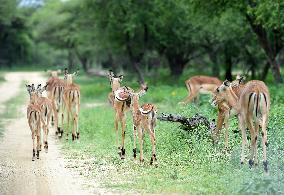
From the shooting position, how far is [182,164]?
1155 cm

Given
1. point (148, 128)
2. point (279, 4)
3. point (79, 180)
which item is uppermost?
point (279, 4)

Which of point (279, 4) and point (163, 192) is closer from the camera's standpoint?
point (163, 192)

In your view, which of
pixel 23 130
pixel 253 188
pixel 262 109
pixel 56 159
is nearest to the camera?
pixel 253 188

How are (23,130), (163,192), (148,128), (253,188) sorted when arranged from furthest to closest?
(23,130)
(148,128)
(163,192)
(253,188)

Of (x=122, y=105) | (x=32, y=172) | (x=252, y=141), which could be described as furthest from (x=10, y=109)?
(x=252, y=141)

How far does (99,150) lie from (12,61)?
7385 centimetres

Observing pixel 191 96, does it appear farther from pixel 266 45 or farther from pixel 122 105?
pixel 122 105

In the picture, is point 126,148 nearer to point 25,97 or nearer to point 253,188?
point 253,188

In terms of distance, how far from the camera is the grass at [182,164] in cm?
955

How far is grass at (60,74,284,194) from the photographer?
31.3 ft

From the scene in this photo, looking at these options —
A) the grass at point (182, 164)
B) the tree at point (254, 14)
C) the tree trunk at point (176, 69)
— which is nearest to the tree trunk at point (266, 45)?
the tree at point (254, 14)

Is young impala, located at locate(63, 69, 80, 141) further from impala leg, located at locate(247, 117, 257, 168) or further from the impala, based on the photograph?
the impala

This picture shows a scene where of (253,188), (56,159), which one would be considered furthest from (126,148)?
(253,188)

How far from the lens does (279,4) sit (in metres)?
20.6
